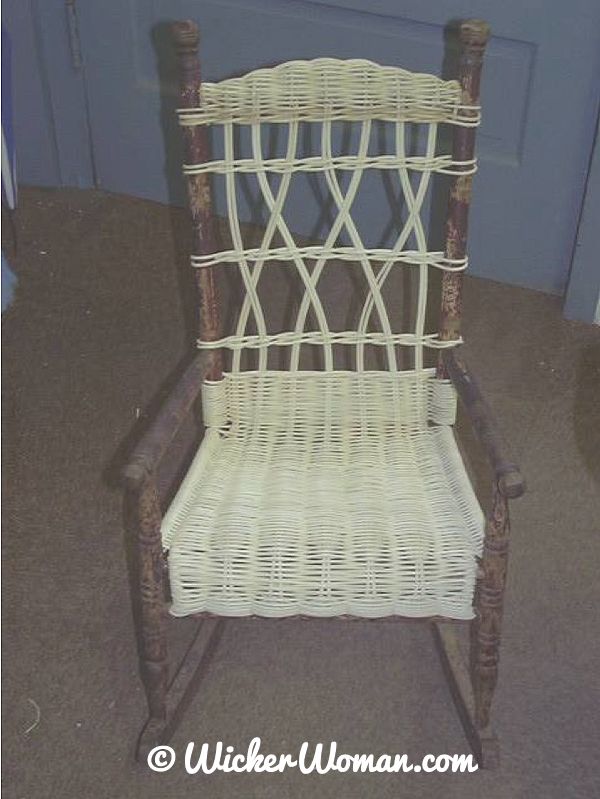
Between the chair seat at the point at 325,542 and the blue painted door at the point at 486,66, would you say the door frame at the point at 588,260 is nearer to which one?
the blue painted door at the point at 486,66

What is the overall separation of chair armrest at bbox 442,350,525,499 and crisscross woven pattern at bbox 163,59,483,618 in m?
0.06

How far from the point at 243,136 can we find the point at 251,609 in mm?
1752

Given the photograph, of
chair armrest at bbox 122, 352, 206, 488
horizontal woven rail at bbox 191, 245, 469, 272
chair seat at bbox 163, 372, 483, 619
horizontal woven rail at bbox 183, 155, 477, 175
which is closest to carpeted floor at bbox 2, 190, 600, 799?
chair seat at bbox 163, 372, 483, 619

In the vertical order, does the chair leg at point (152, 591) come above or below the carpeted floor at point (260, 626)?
above

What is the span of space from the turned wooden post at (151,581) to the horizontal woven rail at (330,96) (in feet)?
1.89

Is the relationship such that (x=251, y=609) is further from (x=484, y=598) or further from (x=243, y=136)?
(x=243, y=136)

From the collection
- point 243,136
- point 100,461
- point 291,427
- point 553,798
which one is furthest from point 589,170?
point 553,798

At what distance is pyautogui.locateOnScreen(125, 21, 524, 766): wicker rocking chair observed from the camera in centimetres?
140

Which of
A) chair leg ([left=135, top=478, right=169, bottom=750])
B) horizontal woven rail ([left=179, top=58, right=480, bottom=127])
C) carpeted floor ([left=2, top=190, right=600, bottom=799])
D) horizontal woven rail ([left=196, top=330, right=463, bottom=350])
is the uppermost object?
horizontal woven rail ([left=179, top=58, right=480, bottom=127])

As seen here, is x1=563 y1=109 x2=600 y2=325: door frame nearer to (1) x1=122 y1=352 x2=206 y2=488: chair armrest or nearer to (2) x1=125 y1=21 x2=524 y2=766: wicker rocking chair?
(2) x1=125 y1=21 x2=524 y2=766: wicker rocking chair

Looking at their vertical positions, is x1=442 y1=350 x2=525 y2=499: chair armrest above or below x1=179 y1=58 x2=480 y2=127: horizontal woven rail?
below

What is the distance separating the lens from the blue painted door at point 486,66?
7.88 ft

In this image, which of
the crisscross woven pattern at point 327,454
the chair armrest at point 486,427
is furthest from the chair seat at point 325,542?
the chair armrest at point 486,427

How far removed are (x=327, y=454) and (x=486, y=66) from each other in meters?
1.28
